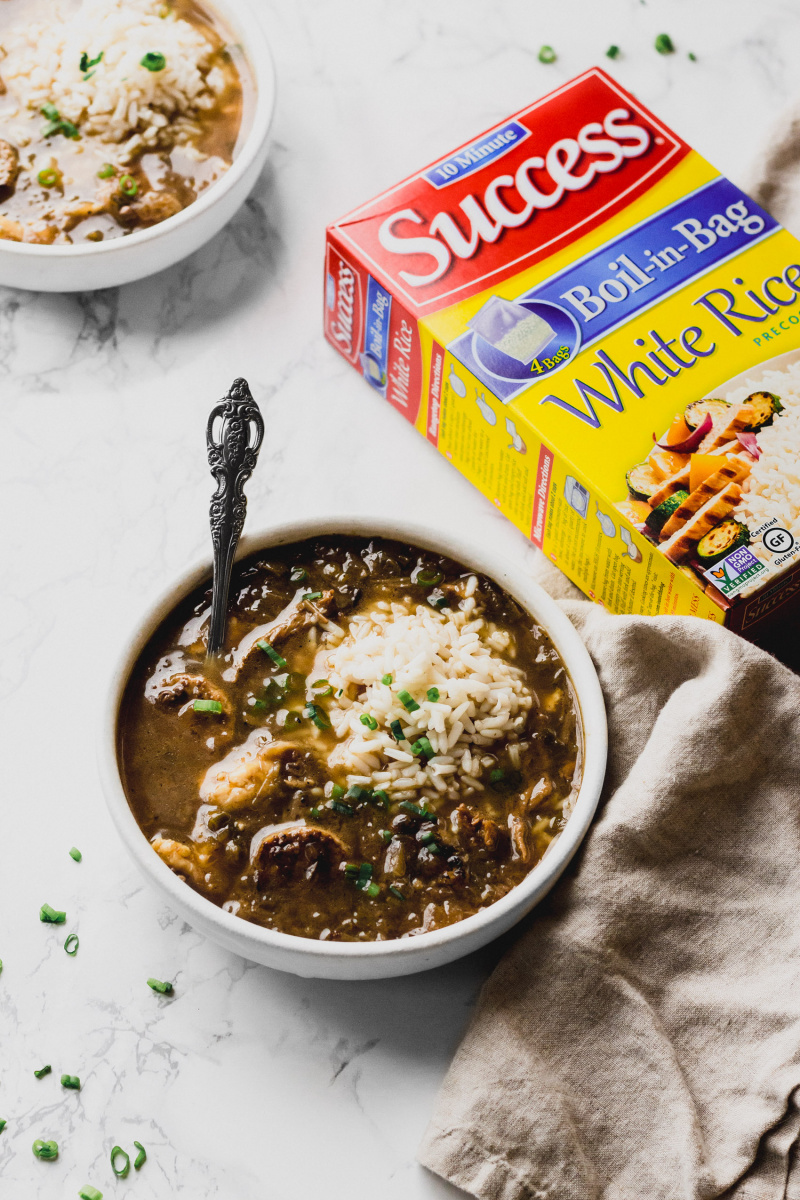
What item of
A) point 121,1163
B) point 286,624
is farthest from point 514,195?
point 121,1163

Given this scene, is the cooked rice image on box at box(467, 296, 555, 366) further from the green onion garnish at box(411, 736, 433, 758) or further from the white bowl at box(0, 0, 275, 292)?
the green onion garnish at box(411, 736, 433, 758)

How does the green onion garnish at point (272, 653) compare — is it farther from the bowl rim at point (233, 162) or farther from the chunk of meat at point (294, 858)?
the bowl rim at point (233, 162)

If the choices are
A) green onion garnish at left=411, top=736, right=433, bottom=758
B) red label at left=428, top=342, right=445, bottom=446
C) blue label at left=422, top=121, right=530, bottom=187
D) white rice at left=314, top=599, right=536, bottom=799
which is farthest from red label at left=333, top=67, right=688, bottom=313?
green onion garnish at left=411, top=736, right=433, bottom=758

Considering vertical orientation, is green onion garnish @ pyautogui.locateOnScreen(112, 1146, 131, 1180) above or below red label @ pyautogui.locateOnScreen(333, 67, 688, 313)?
below

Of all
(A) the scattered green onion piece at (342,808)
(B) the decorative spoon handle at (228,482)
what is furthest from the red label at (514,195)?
(A) the scattered green onion piece at (342,808)

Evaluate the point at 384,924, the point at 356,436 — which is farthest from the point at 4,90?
the point at 384,924

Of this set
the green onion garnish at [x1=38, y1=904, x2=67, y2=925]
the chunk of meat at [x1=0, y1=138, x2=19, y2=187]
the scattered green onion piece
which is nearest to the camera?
the scattered green onion piece
